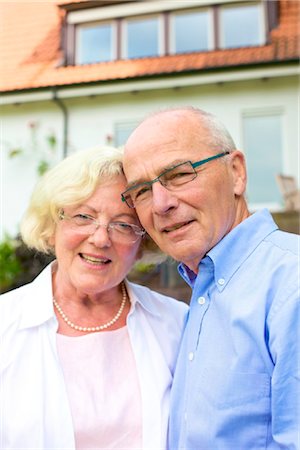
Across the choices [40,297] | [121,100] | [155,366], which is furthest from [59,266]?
[121,100]

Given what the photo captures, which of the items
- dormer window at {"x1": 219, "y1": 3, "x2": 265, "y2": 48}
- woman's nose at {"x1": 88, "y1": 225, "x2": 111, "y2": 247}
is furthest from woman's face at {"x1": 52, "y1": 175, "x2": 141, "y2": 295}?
dormer window at {"x1": 219, "y1": 3, "x2": 265, "y2": 48}

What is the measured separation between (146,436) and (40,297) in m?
0.79

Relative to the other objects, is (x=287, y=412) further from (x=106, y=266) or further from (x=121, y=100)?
(x=121, y=100)

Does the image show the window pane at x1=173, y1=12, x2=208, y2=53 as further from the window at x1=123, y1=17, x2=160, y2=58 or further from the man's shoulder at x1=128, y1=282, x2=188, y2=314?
the man's shoulder at x1=128, y1=282, x2=188, y2=314

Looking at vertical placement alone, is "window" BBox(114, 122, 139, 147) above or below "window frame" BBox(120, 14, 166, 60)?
below

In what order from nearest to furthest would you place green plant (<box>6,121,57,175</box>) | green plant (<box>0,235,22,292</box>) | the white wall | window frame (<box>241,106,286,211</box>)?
green plant (<box>0,235,22,292</box>) → window frame (<box>241,106,286,211</box>) → the white wall → green plant (<box>6,121,57,175</box>)

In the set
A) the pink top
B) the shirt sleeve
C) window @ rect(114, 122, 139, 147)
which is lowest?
the pink top

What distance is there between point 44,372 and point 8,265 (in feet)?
21.5

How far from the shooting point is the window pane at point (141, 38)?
11.1 m

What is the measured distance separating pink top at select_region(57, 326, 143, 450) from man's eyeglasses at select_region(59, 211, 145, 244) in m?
0.45

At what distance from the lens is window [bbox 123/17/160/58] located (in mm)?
11078

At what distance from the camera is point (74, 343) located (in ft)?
7.49

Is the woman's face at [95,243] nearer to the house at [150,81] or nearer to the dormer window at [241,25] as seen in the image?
the house at [150,81]

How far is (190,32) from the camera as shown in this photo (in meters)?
10.9
